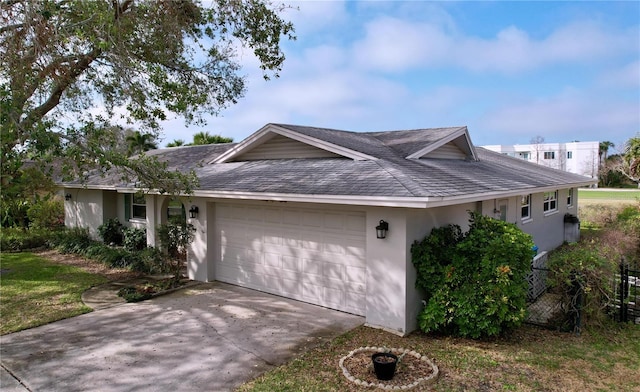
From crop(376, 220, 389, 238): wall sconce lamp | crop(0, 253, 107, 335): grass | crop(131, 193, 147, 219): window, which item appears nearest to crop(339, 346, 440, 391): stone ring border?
crop(376, 220, 389, 238): wall sconce lamp

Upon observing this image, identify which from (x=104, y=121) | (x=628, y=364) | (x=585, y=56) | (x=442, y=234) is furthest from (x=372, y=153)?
(x=585, y=56)

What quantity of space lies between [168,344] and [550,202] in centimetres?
1544

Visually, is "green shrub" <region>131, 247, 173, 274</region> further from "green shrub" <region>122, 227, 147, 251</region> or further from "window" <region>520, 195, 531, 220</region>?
"window" <region>520, 195, 531, 220</region>

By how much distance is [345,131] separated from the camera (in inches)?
532

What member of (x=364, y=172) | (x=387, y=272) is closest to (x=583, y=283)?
(x=387, y=272)

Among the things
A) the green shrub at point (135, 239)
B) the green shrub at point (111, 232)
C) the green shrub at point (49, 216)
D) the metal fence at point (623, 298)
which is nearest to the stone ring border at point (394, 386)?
the metal fence at point (623, 298)

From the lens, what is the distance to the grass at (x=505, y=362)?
5488 millimetres

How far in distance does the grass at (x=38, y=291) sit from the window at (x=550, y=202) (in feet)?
51.6

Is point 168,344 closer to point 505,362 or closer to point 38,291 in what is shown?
point 505,362

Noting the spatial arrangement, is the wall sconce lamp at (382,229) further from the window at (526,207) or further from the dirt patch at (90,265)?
the dirt patch at (90,265)

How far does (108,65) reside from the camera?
10.9 m

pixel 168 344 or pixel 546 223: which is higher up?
pixel 546 223

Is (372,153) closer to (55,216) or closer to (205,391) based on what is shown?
(205,391)

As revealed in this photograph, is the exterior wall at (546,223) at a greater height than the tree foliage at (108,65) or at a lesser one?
lesser
